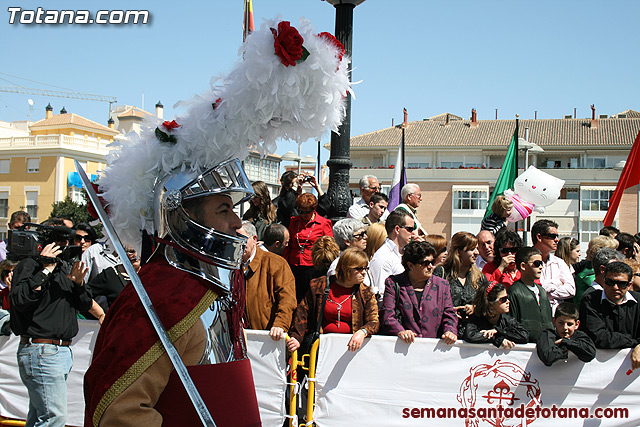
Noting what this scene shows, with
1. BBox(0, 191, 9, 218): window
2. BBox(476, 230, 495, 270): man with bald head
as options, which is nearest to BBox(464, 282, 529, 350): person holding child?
BBox(476, 230, 495, 270): man with bald head

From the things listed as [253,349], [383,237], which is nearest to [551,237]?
[383,237]

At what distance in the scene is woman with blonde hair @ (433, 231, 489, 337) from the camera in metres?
6.06

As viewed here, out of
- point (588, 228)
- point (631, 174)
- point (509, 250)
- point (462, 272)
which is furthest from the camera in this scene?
point (588, 228)

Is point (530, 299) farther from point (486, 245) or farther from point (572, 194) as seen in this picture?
point (572, 194)

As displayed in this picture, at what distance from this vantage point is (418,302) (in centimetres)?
565

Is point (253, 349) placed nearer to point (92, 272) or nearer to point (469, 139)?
point (92, 272)

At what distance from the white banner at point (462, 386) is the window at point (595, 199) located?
53.2m

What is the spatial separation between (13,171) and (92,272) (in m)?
55.7

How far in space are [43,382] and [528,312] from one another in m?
4.12

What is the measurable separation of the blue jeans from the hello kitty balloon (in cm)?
681

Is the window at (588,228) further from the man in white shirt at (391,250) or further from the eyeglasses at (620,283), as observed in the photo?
the eyeglasses at (620,283)

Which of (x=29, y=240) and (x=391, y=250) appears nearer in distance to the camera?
(x=29, y=240)

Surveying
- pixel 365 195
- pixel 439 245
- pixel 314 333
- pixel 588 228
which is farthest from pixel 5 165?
pixel 314 333

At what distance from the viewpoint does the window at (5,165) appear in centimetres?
5688
